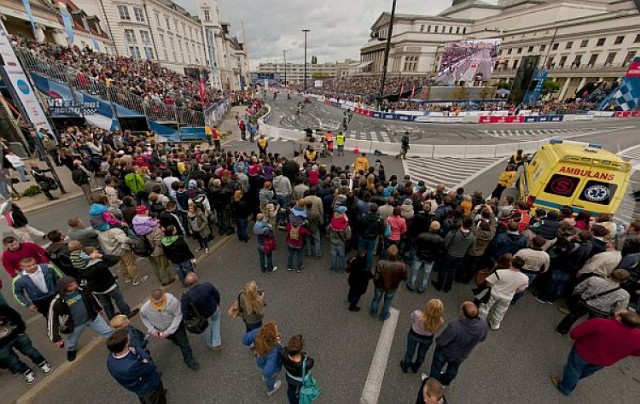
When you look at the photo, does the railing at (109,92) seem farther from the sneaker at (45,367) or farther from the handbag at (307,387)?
the handbag at (307,387)

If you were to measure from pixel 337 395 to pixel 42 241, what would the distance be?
910 centimetres

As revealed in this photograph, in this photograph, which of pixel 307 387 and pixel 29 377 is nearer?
pixel 307 387

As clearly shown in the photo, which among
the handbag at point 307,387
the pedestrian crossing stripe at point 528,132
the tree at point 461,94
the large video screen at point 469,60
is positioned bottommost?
the pedestrian crossing stripe at point 528,132

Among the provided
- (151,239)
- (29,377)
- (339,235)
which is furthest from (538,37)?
(29,377)

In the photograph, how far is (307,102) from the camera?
49875 mm

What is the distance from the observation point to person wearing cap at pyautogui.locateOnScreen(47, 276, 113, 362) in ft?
11.4

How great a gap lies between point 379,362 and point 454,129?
28788mm

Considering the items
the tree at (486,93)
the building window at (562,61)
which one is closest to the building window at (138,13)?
the tree at (486,93)

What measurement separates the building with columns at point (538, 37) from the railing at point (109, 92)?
25.4 metres

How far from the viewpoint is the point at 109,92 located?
1625 cm

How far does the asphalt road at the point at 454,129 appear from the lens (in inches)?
914

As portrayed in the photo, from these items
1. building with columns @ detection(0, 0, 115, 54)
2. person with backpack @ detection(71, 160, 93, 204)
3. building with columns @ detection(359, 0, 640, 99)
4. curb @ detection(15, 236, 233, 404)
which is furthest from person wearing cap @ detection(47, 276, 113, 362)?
building with columns @ detection(359, 0, 640, 99)

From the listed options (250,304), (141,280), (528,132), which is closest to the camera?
(250,304)

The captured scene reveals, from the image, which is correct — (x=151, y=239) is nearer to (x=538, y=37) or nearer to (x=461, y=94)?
(x=461, y=94)
